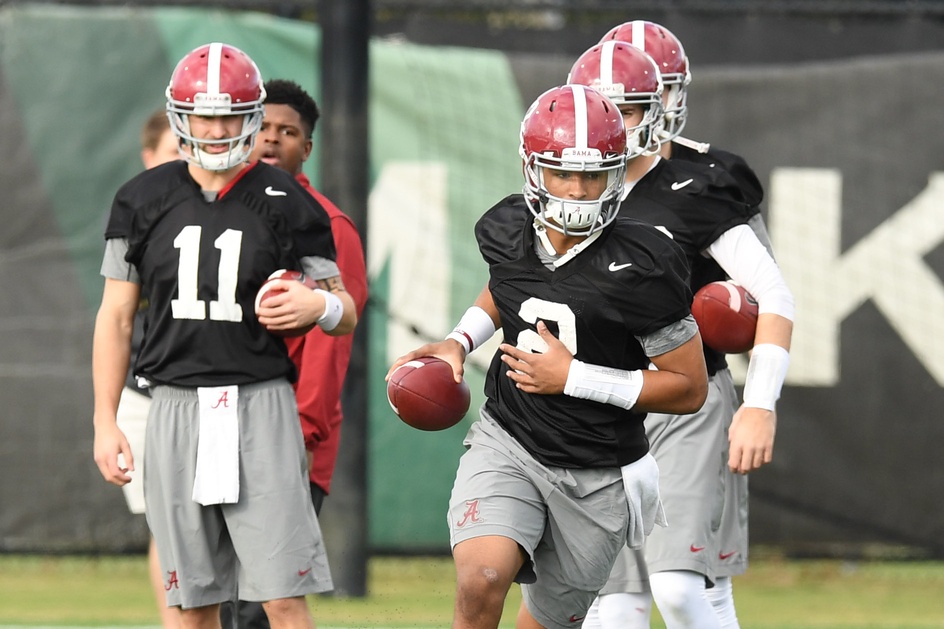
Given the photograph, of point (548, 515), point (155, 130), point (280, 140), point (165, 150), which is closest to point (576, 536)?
point (548, 515)

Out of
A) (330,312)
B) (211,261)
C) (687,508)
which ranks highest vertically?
(211,261)

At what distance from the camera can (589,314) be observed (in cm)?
393

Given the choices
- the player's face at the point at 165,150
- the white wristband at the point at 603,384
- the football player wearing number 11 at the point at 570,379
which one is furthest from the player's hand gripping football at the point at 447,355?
the player's face at the point at 165,150

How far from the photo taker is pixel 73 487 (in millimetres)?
7637

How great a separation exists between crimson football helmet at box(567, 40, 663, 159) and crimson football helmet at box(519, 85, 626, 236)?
1.49 feet

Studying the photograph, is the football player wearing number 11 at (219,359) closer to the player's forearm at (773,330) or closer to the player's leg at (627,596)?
the player's leg at (627,596)

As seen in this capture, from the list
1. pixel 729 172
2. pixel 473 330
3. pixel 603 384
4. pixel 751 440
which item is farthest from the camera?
pixel 729 172

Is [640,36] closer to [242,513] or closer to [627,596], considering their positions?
[627,596]

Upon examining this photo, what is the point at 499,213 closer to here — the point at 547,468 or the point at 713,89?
the point at 547,468

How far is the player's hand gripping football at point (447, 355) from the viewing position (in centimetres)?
412

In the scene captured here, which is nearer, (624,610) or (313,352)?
(624,610)

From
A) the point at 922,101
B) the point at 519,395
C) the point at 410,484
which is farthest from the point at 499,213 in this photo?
the point at 922,101

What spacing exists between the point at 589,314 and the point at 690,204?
2.77ft

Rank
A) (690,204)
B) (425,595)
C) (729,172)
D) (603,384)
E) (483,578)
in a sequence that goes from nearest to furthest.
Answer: (483,578)
(603,384)
(690,204)
(729,172)
(425,595)
